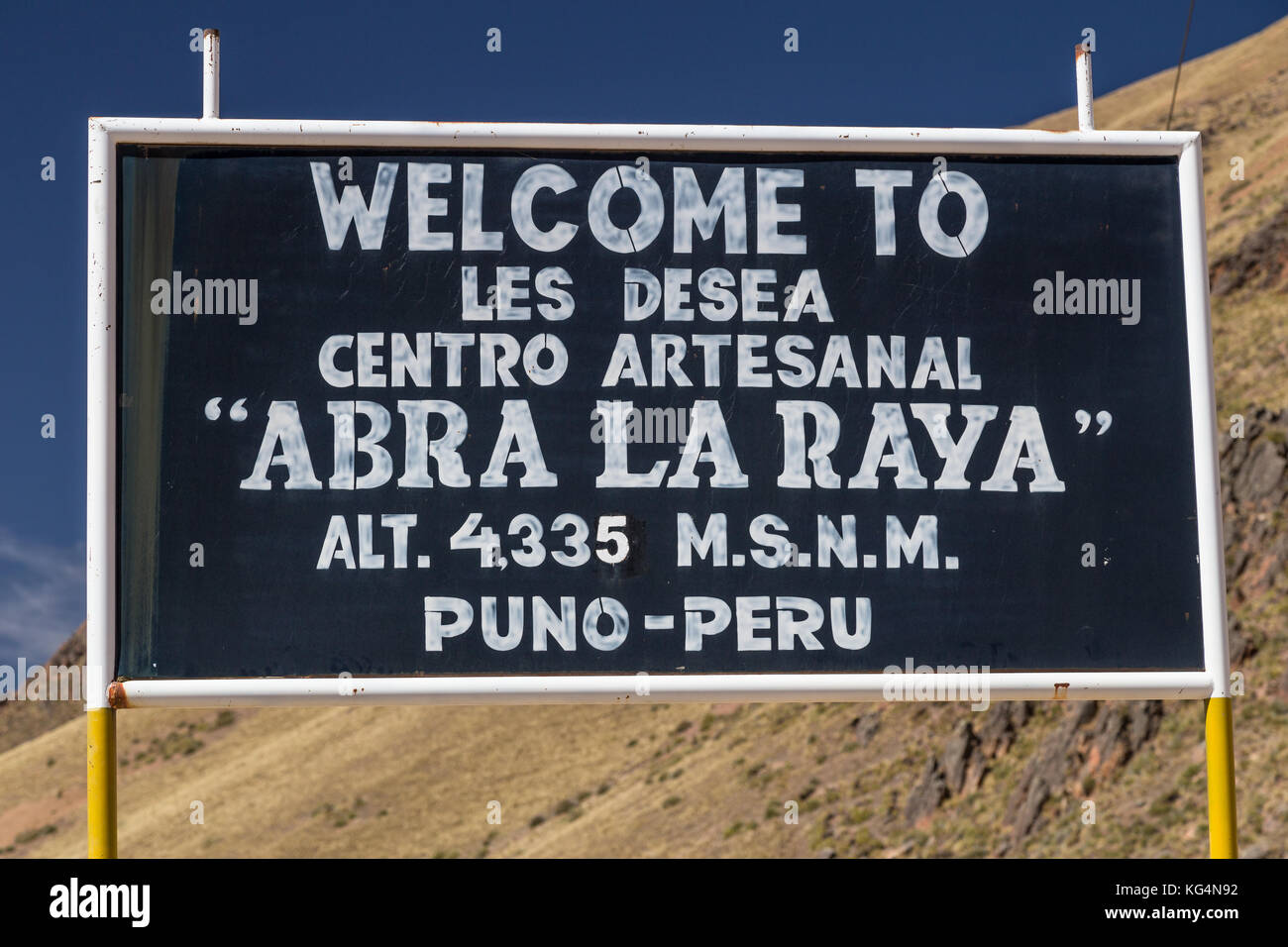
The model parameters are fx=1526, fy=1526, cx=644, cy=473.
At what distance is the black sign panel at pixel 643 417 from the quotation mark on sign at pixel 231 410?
0.04 feet

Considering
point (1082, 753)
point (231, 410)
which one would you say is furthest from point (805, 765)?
point (231, 410)

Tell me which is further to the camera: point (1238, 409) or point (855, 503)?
A: point (1238, 409)

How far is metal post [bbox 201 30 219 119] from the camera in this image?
6.47 metres

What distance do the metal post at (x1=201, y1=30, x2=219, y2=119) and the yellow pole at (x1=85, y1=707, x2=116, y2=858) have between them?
2.58 metres

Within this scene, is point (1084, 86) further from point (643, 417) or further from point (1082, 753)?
point (1082, 753)

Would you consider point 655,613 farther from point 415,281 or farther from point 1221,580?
point 1221,580

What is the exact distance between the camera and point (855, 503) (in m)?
6.51

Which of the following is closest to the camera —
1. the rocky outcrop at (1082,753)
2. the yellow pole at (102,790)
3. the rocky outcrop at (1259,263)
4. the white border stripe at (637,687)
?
the yellow pole at (102,790)

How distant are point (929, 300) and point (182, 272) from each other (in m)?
3.21

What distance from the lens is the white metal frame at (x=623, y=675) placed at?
6184 mm

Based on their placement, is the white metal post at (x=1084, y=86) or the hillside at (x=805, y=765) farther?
the hillside at (x=805, y=765)

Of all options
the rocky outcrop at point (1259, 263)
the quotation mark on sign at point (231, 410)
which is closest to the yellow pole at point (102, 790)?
the quotation mark on sign at point (231, 410)

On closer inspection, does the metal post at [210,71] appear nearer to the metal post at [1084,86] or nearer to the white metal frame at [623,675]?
the white metal frame at [623,675]
